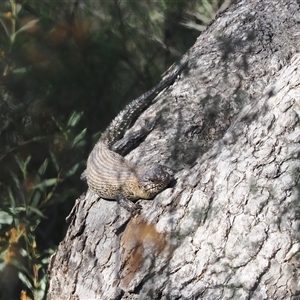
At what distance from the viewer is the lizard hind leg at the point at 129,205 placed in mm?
2484

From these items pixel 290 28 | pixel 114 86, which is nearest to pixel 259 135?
pixel 290 28

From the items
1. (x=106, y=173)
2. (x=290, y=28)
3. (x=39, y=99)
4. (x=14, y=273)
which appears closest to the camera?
(x=106, y=173)

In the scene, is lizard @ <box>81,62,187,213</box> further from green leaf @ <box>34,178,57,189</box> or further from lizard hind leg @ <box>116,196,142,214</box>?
green leaf @ <box>34,178,57,189</box>

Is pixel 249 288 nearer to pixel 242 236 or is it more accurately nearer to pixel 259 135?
pixel 242 236

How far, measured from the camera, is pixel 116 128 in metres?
3.47

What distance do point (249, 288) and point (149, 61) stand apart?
2.57 meters

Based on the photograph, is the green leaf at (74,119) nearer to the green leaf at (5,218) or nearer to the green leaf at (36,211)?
the green leaf at (36,211)

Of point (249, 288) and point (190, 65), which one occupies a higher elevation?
Result: point (190, 65)

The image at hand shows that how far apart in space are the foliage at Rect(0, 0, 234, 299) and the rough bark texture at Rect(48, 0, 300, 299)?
2.68 feet

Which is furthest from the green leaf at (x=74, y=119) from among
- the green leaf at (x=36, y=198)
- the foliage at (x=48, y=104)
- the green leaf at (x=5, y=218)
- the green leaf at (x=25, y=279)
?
the green leaf at (x=25, y=279)

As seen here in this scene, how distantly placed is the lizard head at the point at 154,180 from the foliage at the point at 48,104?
1.21 meters

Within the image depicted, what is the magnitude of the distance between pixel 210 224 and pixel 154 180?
0.34 metres

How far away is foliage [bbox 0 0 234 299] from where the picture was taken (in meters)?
3.62

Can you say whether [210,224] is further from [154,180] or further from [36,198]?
[36,198]
